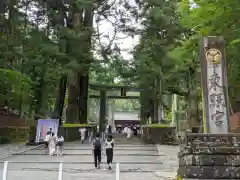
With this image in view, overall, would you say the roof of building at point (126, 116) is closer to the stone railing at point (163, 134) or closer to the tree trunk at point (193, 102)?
the tree trunk at point (193, 102)

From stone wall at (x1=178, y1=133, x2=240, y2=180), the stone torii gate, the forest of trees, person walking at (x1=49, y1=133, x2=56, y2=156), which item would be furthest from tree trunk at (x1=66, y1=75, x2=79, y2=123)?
stone wall at (x1=178, y1=133, x2=240, y2=180)

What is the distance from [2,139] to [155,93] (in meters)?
14.1

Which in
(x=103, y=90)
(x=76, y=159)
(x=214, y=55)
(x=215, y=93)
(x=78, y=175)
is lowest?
(x=78, y=175)

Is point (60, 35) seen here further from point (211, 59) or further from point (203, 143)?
point (203, 143)

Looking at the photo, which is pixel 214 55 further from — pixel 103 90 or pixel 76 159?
pixel 103 90

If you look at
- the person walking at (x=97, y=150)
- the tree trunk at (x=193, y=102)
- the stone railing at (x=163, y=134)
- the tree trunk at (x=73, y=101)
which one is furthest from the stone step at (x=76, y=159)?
the tree trunk at (x=73, y=101)

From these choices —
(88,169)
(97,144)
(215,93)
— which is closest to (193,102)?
(97,144)

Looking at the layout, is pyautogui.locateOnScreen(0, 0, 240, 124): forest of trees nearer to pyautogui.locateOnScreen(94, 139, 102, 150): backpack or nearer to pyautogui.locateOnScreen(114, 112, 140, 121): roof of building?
pyautogui.locateOnScreen(94, 139, 102, 150): backpack

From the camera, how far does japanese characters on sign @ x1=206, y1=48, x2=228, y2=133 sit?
11719mm

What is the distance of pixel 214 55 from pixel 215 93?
1273 millimetres

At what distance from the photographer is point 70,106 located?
107 ft

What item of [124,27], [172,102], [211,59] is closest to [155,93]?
[124,27]

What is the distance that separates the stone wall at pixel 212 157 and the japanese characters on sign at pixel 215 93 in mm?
1004

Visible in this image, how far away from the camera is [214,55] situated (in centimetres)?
1220
